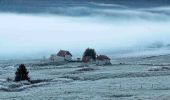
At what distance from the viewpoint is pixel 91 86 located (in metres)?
95.1

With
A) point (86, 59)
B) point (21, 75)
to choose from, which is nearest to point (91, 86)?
point (21, 75)

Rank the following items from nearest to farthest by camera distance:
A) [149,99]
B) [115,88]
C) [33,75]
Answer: [149,99]
[115,88]
[33,75]

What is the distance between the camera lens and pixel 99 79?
10869 centimetres

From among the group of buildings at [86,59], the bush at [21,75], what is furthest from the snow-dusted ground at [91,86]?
the group of buildings at [86,59]

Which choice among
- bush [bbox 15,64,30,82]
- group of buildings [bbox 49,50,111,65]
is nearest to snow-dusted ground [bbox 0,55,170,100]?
bush [bbox 15,64,30,82]

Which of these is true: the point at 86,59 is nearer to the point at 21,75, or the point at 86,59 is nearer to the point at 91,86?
the point at 21,75

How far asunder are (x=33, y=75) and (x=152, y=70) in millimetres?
22317

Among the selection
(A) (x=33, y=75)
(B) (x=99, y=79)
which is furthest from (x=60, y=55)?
(B) (x=99, y=79)

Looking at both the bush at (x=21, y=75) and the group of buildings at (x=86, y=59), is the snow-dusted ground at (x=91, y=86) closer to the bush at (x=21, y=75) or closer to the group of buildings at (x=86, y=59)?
the bush at (x=21, y=75)

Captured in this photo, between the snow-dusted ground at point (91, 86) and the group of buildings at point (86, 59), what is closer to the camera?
the snow-dusted ground at point (91, 86)

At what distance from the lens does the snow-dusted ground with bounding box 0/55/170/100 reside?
266 ft

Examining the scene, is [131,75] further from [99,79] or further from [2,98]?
[2,98]

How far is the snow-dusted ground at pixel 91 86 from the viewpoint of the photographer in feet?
266

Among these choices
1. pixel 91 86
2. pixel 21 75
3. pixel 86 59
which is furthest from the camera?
pixel 86 59
